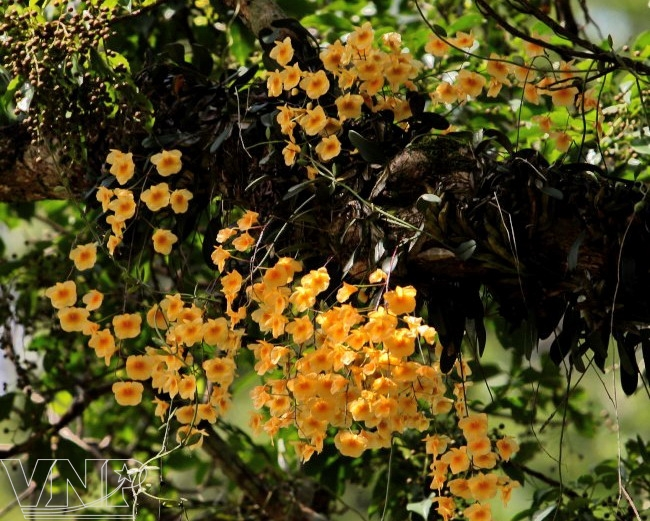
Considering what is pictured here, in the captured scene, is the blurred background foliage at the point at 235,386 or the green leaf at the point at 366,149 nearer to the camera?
the green leaf at the point at 366,149

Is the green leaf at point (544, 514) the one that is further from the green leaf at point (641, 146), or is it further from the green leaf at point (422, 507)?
the green leaf at point (641, 146)

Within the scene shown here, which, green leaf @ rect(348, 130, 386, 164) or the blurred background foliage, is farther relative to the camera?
the blurred background foliage

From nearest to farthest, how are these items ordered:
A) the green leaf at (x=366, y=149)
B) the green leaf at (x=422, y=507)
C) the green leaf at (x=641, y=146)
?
the green leaf at (x=366, y=149) → the green leaf at (x=641, y=146) → the green leaf at (x=422, y=507)

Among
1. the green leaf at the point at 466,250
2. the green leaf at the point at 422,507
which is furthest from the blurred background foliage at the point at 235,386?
the green leaf at the point at 466,250

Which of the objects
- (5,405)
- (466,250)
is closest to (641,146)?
(466,250)

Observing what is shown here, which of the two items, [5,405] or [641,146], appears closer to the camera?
[641,146]

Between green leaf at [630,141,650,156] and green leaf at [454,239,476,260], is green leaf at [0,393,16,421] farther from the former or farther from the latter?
green leaf at [630,141,650,156]

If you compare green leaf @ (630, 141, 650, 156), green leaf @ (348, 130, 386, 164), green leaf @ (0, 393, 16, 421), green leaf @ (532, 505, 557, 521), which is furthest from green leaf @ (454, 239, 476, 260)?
green leaf @ (0, 393, 16, 421)

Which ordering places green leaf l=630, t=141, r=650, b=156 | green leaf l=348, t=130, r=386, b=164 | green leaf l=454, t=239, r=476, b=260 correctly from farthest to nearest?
green leaf l=630, t=141, r=650, b=156
green leaf l=348, t=130, r=386, b=164
green leaf l=454, t=239, r=476, b=260

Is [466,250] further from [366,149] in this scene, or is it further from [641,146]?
[641,146]

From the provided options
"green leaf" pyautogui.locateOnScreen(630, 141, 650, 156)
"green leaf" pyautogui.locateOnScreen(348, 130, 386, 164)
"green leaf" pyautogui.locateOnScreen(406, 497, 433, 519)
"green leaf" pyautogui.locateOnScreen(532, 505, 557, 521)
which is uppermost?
"green leaf" pyautogui.locateOnScreen(630, 141, 650, 156)

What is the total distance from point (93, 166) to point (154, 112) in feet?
0.49

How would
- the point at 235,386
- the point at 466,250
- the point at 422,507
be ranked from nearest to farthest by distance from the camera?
the point at 466,250
the point at 422,507
the point at 235,386

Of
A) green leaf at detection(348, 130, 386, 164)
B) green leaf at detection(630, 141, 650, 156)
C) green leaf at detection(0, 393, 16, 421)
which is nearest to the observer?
green leaf at detection(348, 130, 386, 164)
